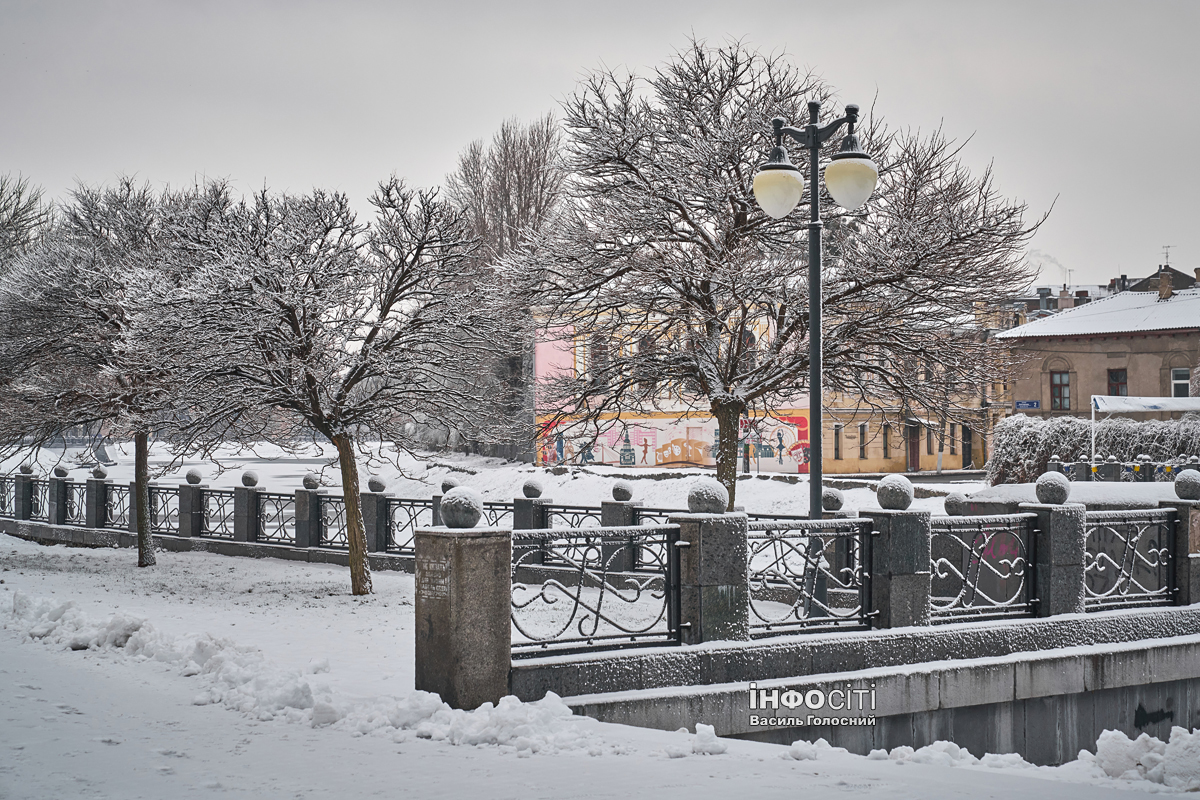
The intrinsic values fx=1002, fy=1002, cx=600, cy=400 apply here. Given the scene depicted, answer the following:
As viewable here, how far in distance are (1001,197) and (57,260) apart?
1575 cm

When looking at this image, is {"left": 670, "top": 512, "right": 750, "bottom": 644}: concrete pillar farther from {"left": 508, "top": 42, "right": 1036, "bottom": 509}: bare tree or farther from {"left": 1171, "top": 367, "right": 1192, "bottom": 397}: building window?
{"left": 1171, "top": 367, "right": 1192, "bottom": 397}: building window

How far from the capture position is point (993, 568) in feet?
31.9

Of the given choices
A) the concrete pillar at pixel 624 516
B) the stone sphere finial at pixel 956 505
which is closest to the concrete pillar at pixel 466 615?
the concrete pillar at pixel 624 516

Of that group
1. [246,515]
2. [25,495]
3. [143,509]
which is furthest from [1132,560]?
[25,495]

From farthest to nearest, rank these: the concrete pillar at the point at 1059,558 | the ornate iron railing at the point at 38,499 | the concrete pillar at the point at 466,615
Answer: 1. the ornate iron railing at the point at 38,499
2. the concrete pillar at the point at 1059,558
3. the concrete pillar at the point at 466,615

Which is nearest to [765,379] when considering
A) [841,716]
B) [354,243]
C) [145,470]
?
[354,243]

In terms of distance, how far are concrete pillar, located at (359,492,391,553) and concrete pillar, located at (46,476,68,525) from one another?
10655mm

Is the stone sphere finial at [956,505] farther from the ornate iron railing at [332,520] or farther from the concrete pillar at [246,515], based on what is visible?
the concrete pillar at [246,515]

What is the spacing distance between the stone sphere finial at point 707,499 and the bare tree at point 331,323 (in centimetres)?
634

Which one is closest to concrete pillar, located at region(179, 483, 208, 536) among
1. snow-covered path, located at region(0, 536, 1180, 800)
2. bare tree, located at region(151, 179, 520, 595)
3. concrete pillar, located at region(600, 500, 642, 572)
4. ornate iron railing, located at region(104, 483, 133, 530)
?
ornate iron railing, located at region(104, 483, 133, 530)

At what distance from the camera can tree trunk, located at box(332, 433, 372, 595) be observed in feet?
46.5

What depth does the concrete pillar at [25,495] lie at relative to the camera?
24.8 meters

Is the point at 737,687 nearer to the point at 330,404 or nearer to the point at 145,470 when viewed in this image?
the point at 330,404

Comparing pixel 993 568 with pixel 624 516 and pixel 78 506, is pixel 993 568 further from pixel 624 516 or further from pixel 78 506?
pixel 78 506
